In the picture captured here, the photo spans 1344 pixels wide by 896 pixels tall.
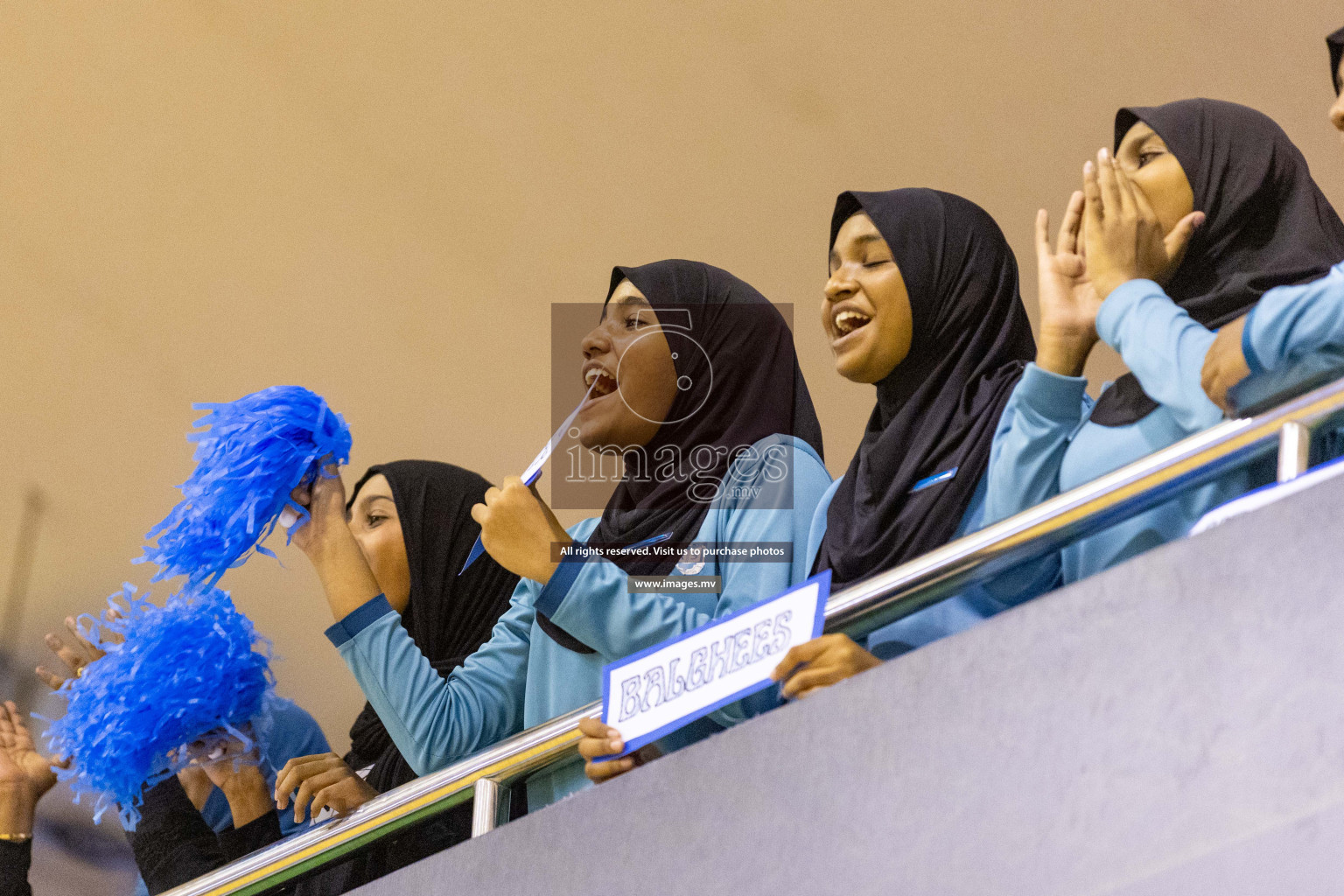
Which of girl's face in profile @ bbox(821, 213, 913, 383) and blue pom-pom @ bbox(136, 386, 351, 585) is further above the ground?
girl's face in profile @ bbox(821, 213, 913, 383)

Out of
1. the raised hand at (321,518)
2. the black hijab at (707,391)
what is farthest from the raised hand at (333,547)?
the black hijab at (707,391)

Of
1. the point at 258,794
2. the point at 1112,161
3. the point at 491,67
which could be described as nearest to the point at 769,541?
the point at 1112,161

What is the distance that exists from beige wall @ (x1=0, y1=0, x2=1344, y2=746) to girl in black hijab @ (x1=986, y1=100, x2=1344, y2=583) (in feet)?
5.33

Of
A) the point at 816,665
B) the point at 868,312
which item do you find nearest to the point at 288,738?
the point at 868,312

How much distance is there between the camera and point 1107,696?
1063 mm

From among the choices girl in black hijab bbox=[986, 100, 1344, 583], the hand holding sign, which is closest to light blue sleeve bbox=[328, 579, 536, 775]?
the hand holding sign

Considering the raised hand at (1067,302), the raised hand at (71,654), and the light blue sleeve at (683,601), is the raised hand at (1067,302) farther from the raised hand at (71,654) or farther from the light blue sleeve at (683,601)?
the raised hand at (71,654)

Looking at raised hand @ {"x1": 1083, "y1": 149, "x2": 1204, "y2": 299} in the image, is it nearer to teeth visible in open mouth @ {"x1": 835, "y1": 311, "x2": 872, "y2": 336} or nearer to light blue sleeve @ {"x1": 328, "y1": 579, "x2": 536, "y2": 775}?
teeth visible in open mouth @ {"x1": 835, "y1": 311, "x2": 872, "y2": 336}

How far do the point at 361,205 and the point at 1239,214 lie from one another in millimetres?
2321

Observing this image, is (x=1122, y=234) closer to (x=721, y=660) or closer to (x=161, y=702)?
(x=721, y=660)

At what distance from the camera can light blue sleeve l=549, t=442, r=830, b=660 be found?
162cm

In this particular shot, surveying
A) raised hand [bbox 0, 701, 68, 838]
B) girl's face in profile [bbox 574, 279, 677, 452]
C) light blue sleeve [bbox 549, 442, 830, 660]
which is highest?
girl's face in profile [bbox 574, 279, 677, 452]

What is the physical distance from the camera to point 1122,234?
1470 mm

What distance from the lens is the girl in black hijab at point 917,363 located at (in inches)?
60.4
